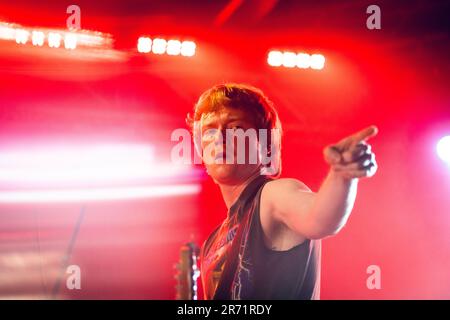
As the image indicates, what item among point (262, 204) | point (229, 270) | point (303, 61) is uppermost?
point (303, 61)

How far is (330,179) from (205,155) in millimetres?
590

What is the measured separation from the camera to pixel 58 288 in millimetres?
2141

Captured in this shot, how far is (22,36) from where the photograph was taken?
220 cm

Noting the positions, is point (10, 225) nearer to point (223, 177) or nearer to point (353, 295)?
point (223, 177)

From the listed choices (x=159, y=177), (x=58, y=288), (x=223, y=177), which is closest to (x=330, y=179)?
(x=223, y=177)

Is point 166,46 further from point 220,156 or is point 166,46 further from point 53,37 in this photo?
point 220,156

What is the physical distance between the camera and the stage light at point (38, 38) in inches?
87.0

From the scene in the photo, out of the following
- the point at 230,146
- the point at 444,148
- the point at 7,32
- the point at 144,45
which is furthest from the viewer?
the point at 444,148

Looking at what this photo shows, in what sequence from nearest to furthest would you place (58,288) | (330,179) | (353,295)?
(330,179) → (58,288) → (353,295)

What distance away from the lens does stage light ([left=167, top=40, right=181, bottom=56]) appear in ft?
7.64

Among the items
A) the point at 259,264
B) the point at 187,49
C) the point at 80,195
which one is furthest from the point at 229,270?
the point at 187,49

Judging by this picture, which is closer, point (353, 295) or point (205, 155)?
point (205, 155)

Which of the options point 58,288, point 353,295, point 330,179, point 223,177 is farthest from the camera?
point 353,295

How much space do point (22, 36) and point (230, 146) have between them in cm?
104
